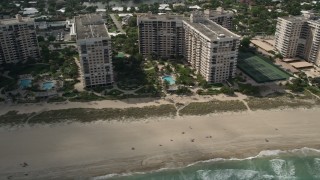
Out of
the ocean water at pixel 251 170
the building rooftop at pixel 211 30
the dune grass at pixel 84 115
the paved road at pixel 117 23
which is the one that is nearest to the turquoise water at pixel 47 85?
the dune grass at pixel 84 115

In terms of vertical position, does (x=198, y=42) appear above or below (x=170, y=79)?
above

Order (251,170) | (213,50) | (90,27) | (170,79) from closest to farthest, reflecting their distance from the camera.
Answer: (251,170) → (213,50) → (90,27) → (170,79)

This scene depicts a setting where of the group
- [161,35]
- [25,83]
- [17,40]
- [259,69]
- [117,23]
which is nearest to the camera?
[25,83]

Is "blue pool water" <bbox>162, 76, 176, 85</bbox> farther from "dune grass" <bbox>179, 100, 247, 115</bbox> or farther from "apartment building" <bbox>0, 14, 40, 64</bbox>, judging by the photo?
"apartment building" <bbox>0, 14, 40, 64</bbox>

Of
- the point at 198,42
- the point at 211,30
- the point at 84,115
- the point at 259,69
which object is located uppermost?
the point at 211,30

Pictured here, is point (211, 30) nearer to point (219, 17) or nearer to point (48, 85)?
point (219, 17)

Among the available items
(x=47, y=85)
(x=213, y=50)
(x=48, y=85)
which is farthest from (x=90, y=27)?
(x=213, y=50)

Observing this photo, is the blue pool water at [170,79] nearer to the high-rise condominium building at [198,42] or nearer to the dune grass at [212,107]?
the high-rise condominium building at [198,42]
